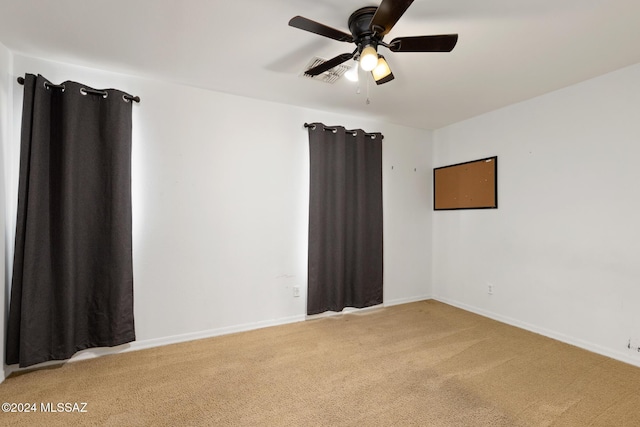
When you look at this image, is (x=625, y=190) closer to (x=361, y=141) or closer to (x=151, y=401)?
(x=361, y=141)

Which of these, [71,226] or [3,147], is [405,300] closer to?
[71,226]

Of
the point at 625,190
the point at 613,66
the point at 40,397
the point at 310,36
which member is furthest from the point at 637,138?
the point at 40,397

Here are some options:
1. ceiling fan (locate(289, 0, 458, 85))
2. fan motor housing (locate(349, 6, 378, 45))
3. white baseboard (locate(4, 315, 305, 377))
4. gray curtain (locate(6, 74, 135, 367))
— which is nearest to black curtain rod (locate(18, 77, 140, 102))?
gray curtain (locate(6, 74, 135, 367))

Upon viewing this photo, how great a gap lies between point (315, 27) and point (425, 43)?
64 cm

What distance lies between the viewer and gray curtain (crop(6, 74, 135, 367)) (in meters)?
2.20

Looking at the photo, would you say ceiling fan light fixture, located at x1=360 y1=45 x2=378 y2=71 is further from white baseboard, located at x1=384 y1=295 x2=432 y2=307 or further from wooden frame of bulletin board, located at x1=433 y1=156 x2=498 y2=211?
white baseboard, located at x1=384 y1=295 x2=432 y2=307

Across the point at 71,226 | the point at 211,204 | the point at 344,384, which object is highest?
the point at 211,204

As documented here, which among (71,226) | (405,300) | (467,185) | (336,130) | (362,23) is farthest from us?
(405,300)

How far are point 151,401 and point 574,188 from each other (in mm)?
3856

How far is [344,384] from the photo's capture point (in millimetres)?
2111

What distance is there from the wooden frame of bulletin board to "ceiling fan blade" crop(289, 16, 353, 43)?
2644 mm

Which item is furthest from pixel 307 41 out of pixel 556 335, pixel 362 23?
pixel 556 335

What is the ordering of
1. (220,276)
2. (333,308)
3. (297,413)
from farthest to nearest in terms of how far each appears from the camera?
(333,308) < (220,276) < (297,413)

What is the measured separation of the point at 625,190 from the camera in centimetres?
248
